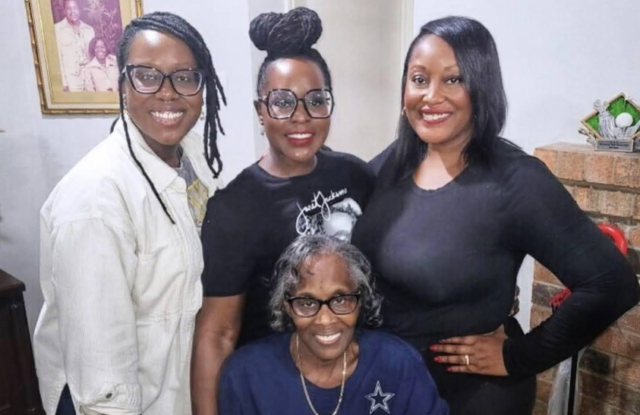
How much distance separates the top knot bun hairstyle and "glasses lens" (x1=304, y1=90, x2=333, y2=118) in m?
0.04

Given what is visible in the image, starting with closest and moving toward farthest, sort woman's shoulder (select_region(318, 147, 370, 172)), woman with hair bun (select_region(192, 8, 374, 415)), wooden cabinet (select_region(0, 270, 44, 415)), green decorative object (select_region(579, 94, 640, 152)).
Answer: woman with hair bun (select_region(192, 8, 374, 415)) → woman's shoulder (select_region(318, 147, 370, 172)) → green decorative object (select_region(579, 94, 640, 152)) → wooden cabinet (select_region(0, 270, 44, 415))

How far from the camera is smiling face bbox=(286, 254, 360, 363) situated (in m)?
1.10

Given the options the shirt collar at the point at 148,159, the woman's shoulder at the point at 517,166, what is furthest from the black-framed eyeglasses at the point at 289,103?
the woman's shoulder at the point at 517,166

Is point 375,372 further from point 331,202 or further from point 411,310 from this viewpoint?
point 331,202

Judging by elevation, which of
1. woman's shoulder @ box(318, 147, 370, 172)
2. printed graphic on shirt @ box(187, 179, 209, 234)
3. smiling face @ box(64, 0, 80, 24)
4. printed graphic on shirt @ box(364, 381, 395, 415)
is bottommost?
printed graphic on shirt @ box(364, 381, 395, 415)

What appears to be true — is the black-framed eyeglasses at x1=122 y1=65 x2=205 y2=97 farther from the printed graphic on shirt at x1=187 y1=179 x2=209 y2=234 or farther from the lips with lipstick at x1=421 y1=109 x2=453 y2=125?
the lips with lipstick at x1=421 y1=109 x2=453 y2=125

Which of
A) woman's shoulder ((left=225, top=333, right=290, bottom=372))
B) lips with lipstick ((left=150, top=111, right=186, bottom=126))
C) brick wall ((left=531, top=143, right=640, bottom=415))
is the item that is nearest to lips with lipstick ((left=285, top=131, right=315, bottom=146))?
lips with lipstick ((left=150, top=111, right=186, bottom=126))

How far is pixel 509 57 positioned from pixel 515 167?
3.30 feet

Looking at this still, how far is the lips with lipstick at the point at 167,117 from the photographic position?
3.43ft

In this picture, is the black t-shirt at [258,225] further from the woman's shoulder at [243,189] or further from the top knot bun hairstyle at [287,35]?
the top knot bun hairstyle at [287,35]

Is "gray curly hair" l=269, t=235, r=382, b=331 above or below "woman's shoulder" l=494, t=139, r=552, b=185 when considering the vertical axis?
below

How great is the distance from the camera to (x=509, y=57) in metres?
1.89

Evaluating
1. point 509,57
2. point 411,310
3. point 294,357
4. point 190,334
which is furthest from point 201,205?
point 509,57

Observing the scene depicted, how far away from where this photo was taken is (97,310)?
911 millimetres
